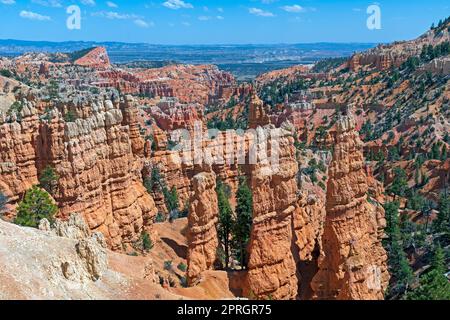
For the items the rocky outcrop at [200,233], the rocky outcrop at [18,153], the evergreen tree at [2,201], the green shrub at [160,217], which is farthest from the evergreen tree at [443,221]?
the evergreen tree at [2,201]

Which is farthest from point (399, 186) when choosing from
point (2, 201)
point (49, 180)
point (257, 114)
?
point (2, 201)

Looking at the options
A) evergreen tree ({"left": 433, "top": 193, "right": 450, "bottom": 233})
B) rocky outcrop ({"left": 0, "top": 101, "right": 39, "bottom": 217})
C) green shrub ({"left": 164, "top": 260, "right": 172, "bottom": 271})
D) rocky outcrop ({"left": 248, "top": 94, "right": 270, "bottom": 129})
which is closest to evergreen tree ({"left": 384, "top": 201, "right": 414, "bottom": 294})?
evergreen tree ({"left": 433, "top": 193, "right": 450, "bottom": 233})

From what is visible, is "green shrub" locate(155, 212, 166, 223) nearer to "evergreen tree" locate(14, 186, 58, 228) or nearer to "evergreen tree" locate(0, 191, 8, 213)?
"evergreen tree" locate(0, 191, 8, 213)

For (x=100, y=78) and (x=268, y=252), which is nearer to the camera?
(x=268, y=252)

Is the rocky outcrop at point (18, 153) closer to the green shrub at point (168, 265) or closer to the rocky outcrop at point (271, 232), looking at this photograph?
the green shrub at point (168, 265)

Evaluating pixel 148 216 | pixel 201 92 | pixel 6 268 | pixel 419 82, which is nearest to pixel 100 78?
pixel 201 92

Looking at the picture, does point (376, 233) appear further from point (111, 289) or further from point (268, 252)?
point (111, 289)
